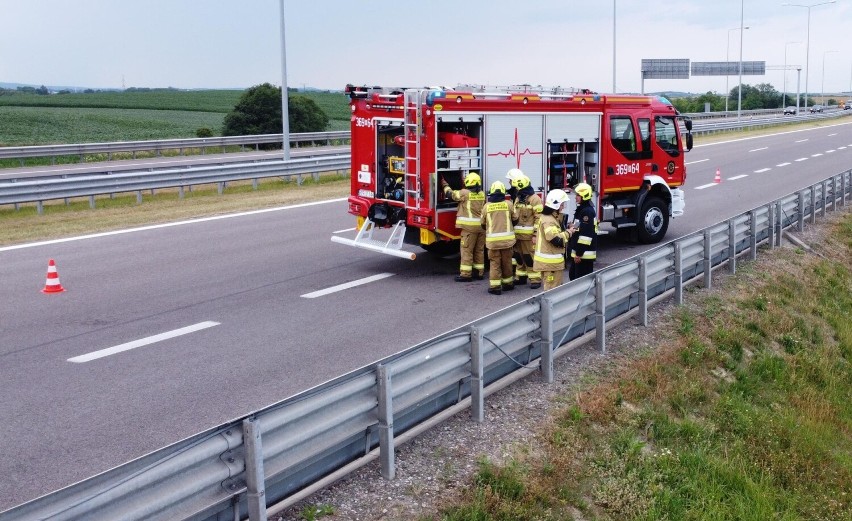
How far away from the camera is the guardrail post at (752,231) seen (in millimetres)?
13422

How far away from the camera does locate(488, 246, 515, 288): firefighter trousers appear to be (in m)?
11.4

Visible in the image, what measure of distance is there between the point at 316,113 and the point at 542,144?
138 feet

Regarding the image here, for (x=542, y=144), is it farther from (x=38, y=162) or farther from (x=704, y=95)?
(x=704, y=95)

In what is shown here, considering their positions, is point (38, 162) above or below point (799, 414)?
above

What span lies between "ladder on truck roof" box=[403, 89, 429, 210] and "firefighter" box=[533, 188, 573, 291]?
2434 millimetres

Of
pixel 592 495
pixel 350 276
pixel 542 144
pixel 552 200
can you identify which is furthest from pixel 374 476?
pixel 542 144

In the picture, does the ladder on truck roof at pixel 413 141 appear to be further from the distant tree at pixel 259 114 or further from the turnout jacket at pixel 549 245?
the distant tree at pixel 259 114

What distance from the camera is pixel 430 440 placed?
643cm

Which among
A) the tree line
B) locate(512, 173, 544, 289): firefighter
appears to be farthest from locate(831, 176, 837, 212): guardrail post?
the tree line

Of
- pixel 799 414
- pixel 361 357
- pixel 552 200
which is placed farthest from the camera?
pixel 552 200

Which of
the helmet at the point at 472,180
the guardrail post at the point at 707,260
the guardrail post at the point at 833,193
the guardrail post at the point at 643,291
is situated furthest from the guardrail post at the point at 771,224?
the guardrail post at the point at 833,193

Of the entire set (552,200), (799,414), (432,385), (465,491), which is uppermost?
(552,200)

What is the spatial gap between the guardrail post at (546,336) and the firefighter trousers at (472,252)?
4276mm

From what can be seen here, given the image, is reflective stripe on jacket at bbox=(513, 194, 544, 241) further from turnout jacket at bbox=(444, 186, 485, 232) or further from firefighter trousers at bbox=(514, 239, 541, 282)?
turnout jacket at bbox=(444, 186, 485, 232)
